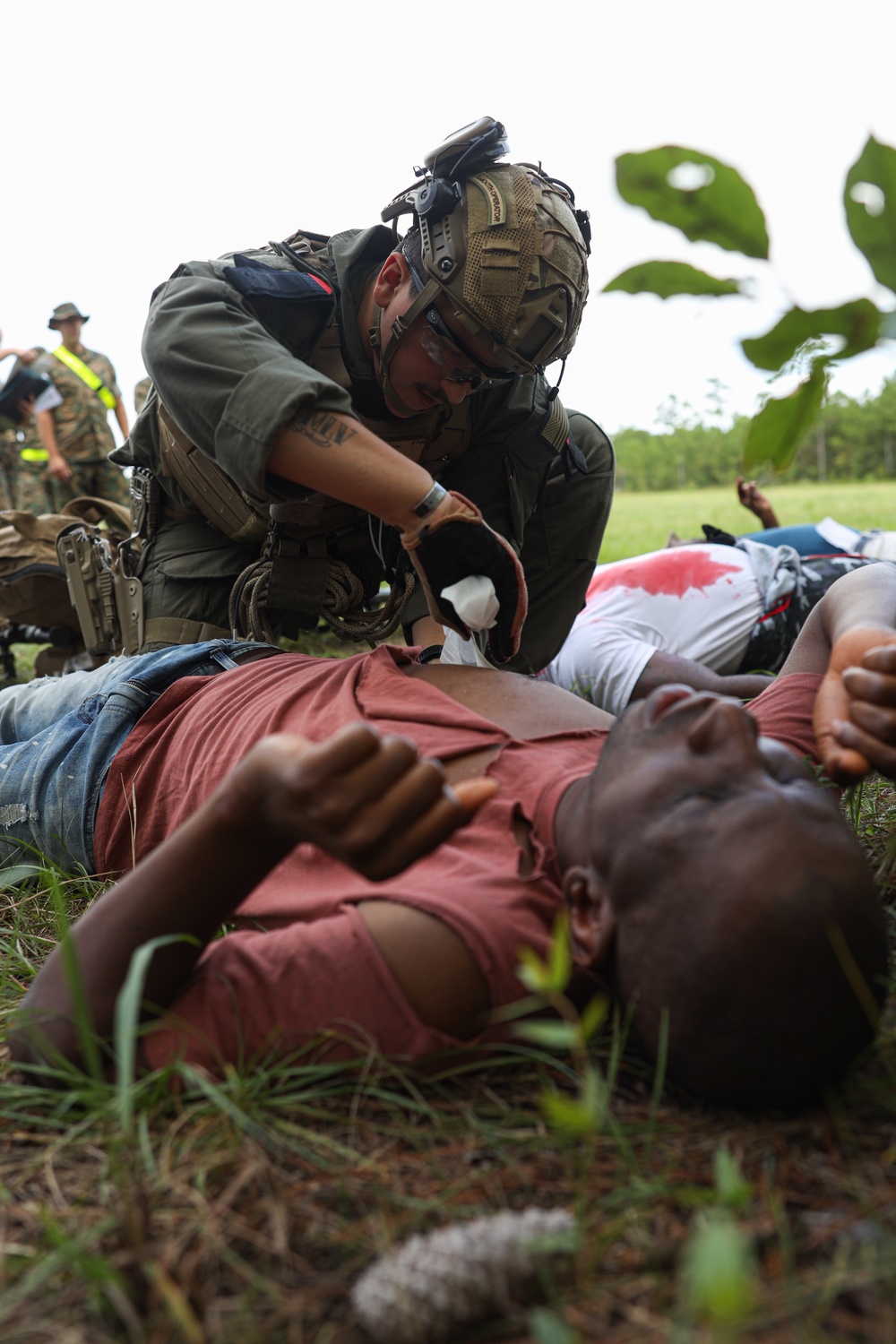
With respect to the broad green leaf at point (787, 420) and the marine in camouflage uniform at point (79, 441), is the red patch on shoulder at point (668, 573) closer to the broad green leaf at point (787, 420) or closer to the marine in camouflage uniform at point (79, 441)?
the broad green leaf at point (787, 420)

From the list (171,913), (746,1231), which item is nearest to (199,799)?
(171,913)

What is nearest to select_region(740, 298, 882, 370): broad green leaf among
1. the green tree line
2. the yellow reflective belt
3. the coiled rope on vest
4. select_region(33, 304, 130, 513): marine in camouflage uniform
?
the coiled rope on vest

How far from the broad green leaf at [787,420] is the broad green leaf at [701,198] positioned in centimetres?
12

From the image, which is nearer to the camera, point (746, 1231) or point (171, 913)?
point (746, 1231)

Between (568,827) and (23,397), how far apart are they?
7.25 meters

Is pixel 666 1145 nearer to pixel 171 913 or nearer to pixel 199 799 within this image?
pixel 171 913

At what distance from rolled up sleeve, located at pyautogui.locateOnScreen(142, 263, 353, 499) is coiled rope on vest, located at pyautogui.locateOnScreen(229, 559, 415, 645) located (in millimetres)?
784

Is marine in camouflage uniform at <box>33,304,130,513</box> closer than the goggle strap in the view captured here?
No

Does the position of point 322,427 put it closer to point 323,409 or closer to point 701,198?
point 323,409

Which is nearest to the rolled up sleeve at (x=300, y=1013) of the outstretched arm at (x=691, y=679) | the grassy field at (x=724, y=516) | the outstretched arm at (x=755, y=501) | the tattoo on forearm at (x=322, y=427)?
the tattoo on forearm at (x=322, y=427)

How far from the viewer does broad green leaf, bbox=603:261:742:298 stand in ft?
2.41

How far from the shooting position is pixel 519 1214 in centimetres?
108

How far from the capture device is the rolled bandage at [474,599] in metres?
2.22

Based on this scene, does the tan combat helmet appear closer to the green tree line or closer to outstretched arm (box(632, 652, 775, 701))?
outstretched arm (box(632, 652, 775, 701))
